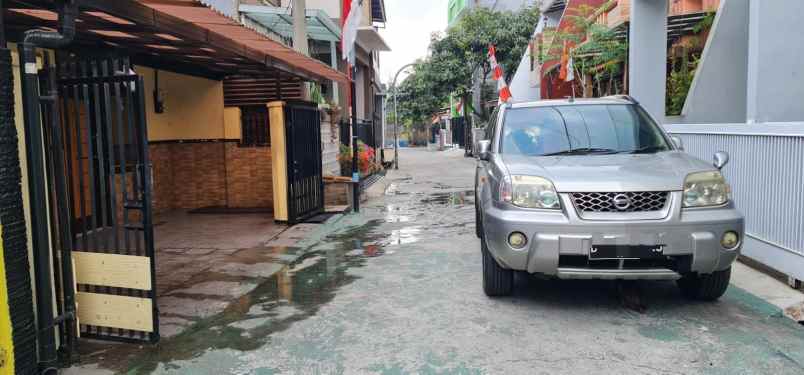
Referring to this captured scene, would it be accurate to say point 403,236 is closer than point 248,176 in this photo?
Yes

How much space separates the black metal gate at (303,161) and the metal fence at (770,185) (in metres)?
6.19

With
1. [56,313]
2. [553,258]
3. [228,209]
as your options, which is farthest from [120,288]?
[228,209]

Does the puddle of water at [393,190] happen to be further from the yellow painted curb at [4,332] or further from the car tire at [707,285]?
the yellow painted curb at [4,332]

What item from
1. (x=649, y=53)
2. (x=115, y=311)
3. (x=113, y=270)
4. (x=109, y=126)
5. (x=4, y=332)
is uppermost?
(x=649, y=53)

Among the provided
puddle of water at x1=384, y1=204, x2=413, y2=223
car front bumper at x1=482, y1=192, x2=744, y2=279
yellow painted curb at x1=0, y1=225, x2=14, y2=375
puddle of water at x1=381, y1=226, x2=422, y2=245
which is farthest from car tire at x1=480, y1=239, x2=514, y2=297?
puddle of water at x1=384, y1=204, x2=413, y2=223

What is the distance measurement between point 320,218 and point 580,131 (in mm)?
5914

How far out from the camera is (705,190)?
4.77m

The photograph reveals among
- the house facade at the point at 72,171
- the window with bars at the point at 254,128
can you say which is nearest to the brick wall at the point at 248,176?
the window with bars at the point at 254,128

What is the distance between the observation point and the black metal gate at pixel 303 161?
1012cm

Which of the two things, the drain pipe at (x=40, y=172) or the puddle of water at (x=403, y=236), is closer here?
the drain pipe at (x=40, y=172)

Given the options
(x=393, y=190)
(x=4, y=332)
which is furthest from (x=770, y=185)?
(x=393, y=190)

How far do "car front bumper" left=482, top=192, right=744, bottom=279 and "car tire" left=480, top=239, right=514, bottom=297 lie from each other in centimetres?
56

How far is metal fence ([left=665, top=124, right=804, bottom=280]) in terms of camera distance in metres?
5.51

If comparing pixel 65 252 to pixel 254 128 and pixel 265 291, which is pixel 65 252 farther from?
pixel 254 128
